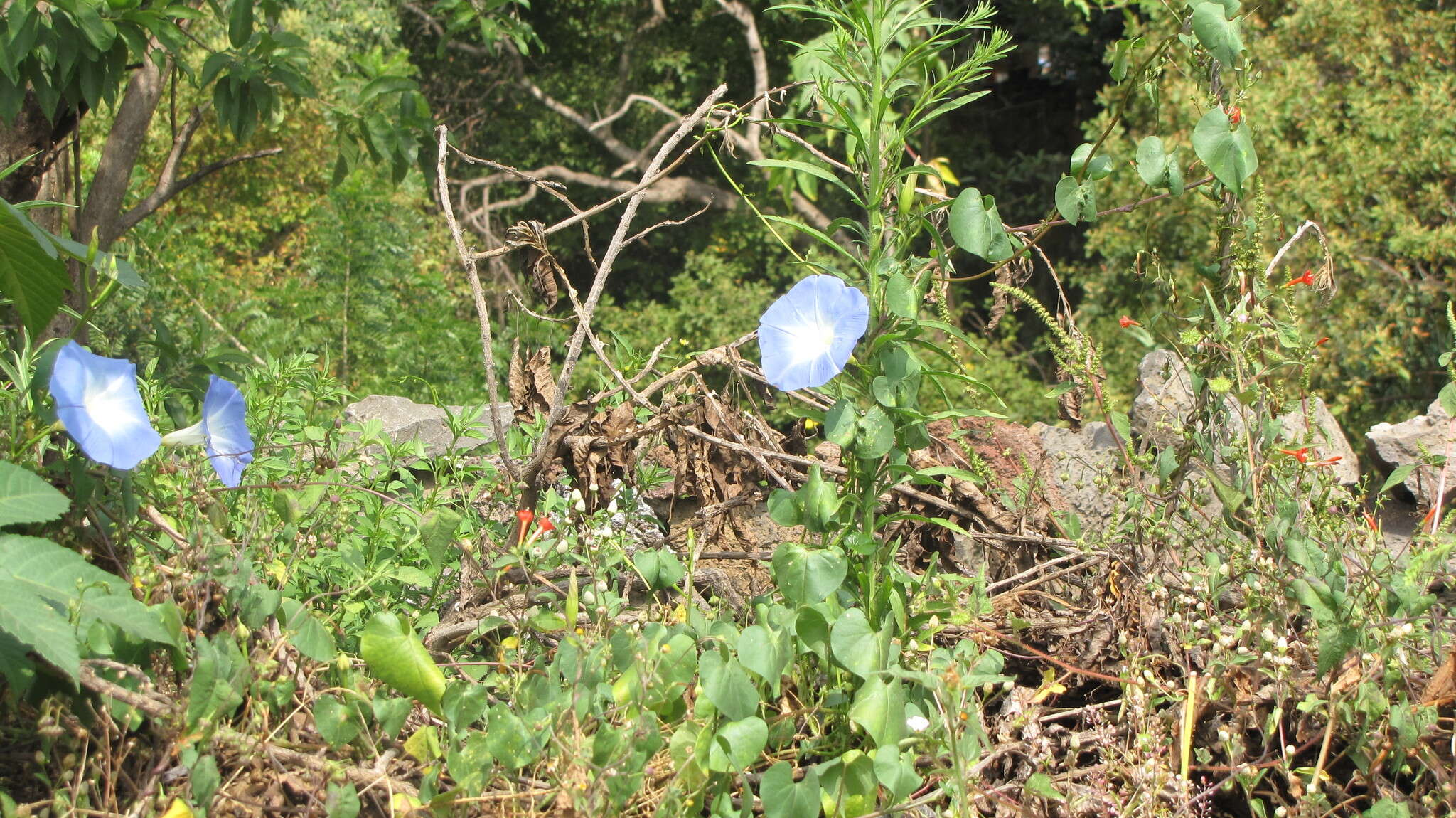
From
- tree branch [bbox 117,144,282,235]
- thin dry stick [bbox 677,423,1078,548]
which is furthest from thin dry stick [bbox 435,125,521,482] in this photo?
tree branch [bbox 117,144,282,235]

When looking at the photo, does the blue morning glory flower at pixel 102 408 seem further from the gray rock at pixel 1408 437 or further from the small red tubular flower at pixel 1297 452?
the gray rock at pixel 1408 437

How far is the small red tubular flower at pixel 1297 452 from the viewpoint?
5.88 feet

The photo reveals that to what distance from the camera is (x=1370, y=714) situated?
4.78 feet

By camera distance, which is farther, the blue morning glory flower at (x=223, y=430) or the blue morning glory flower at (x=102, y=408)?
the blue morning glory flower at (x=223, y=430)

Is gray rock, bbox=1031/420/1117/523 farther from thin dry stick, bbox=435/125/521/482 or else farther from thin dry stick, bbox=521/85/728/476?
thin dry stick, bbox=435/125/521/482

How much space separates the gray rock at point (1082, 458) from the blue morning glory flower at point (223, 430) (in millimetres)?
1676

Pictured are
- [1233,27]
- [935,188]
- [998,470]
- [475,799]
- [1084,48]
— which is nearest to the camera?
[475,799]

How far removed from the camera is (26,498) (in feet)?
3.82

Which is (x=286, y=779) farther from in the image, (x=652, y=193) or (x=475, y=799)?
(x=652, y=193)

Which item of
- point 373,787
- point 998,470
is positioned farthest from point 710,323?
point 373,787

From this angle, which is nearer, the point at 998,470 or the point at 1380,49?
the point at 998,470

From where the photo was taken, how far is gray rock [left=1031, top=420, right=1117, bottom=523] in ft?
8.81

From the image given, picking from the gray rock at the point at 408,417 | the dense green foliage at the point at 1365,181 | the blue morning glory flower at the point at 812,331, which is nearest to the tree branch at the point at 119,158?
the gray rock at the point at 408,417

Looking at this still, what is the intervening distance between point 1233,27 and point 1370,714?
92 centimetres
